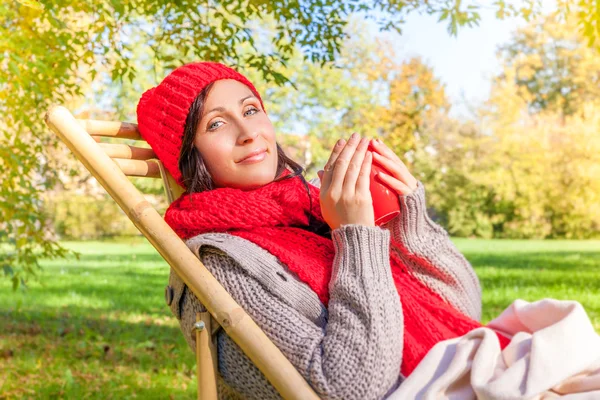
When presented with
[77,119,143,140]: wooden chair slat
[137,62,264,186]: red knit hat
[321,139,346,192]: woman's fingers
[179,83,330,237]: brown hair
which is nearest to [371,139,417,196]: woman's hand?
[321,139,346,192]: woman's fingers

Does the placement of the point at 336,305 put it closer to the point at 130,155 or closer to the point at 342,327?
the point at 342,327

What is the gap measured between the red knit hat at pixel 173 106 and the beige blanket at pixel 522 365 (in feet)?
3.32

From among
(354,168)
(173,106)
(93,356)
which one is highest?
(173,106)

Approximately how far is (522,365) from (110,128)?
147cm

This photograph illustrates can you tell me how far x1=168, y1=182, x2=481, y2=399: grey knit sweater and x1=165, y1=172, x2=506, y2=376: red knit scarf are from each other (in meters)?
0.04

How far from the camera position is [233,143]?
89.2 inches

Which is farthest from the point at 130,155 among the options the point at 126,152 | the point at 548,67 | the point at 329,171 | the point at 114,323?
the point at 548,67

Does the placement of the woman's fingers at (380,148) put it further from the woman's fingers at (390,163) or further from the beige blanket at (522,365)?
the beige blanket at (522,365)

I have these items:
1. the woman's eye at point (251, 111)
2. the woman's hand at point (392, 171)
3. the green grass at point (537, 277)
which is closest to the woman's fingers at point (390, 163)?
the woman's hand at point (392, 171)

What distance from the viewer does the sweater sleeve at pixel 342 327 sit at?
6.04 ft

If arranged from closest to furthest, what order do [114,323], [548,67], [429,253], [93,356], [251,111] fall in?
[429,253], [251,111], [93,356], [114,323], [548,67]

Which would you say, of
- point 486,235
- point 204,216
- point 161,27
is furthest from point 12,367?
point 486,235

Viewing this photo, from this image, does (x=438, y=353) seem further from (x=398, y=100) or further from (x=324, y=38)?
(x=398, y=100)

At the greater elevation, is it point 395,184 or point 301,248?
point 395,184
